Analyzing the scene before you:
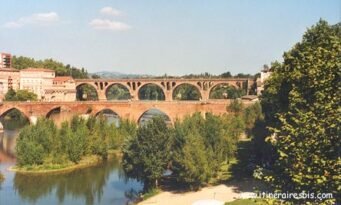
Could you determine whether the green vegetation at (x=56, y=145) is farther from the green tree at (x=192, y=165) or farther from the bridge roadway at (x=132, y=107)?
the bridge roadway at (x=132, y=107)

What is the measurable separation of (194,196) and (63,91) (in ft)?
256

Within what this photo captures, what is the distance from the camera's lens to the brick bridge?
310 feet

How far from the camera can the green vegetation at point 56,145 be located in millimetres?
45094

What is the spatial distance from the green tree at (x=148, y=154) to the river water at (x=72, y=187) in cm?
214

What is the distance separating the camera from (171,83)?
101 metres

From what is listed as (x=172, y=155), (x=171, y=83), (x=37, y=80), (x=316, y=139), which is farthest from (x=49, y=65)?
(x=316, y=139)

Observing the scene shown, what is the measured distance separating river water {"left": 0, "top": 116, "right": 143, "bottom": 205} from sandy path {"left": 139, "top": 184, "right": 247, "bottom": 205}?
2.78m

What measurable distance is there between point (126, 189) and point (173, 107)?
38729mm

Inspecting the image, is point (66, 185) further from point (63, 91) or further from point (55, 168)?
point (63, 91)

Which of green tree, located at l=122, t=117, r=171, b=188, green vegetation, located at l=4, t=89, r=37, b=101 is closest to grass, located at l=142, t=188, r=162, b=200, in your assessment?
green tree, located at l=122, t=117, r=171, b=188

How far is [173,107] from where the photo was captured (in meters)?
76.8

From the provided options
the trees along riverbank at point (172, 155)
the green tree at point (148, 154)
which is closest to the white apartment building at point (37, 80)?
the trees along riverbank at point (172, 155)

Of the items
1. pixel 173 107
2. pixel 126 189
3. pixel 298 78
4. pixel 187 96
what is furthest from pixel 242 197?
pixel 187 96

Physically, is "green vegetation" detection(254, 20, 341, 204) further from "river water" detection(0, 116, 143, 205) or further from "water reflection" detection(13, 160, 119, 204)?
"water reflection" detection(13, 160, 119, 204)
